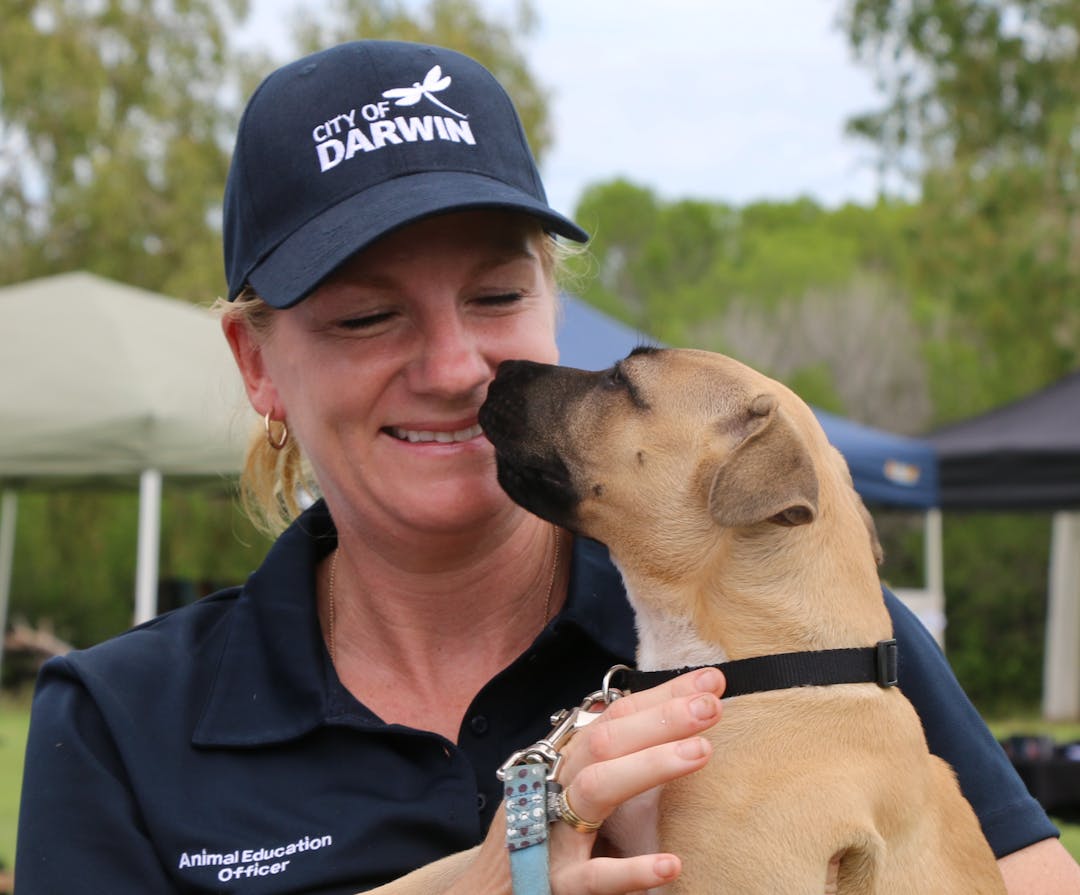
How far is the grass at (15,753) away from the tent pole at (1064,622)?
0.55 m

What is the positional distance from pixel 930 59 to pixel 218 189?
11065 millimetres

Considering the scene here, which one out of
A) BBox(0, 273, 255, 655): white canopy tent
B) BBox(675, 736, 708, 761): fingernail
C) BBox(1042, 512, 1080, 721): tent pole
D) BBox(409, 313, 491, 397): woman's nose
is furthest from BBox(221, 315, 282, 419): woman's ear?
BBox(1042, 512, 1080, 721): tent pole

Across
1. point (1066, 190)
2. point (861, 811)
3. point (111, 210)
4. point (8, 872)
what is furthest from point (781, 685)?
point (111, 210)

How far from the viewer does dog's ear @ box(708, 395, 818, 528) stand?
246 cm

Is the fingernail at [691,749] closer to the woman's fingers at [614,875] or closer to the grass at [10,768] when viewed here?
the woman's fingers at [614,875]

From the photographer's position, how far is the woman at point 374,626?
91.7 inches

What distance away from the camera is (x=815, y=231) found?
55.7m

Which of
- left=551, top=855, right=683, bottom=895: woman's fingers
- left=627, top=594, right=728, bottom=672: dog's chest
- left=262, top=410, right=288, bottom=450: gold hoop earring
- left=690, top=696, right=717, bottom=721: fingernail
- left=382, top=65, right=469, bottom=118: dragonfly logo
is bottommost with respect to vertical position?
left=551, top=855, right=683, bottom=895: woman's fingers

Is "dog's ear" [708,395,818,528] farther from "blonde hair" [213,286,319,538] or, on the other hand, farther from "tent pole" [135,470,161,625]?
"tent pole" [135,470,161,625]

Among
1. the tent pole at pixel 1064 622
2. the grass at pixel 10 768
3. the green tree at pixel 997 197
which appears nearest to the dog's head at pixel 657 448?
the grass at pixel 10 768

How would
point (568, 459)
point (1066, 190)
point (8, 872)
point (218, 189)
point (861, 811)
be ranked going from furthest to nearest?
1. point (218, 189)
2. point (1066, 190)
3. point (8, 872)
4. point (568, 459)
5. point (861, 811)

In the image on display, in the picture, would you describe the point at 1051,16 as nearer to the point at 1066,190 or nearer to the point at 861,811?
the point at 1066,190

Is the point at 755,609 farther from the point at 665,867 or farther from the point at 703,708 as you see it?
the point at 665,867

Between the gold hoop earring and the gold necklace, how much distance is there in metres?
0.26
